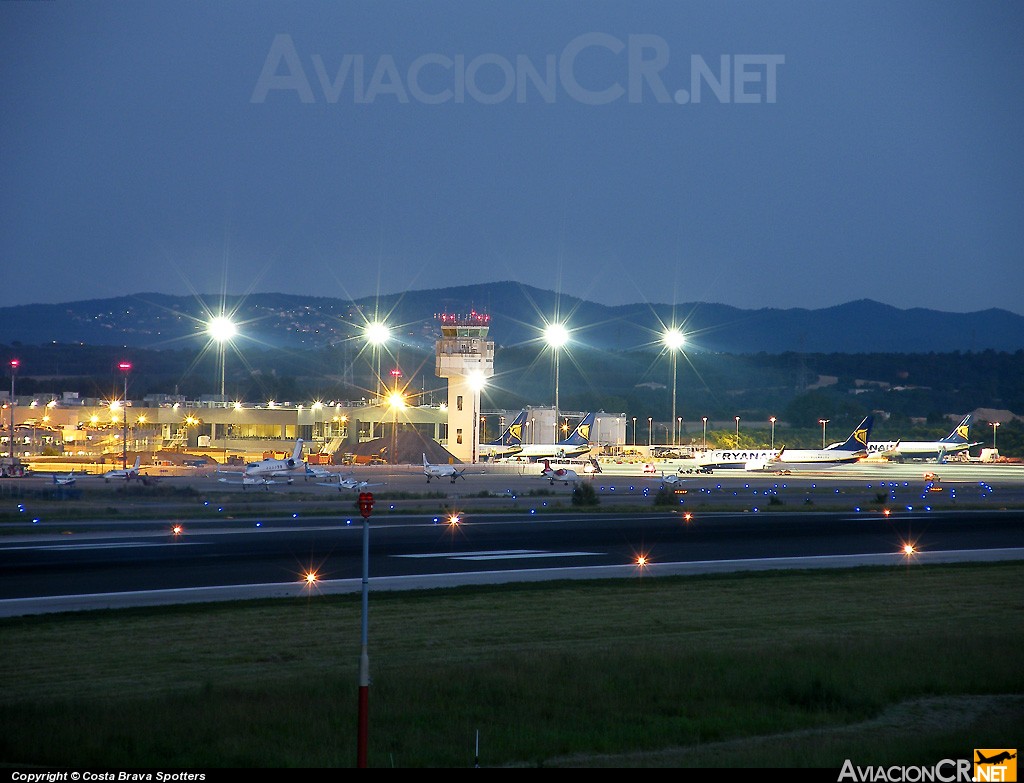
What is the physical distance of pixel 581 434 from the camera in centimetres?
11475

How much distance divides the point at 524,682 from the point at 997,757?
6339mm

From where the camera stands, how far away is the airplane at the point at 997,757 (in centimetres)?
968

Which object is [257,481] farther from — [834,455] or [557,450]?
[834,455]

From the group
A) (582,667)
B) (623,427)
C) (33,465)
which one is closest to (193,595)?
(582,667)

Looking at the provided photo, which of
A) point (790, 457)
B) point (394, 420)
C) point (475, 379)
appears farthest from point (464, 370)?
point (790, 457)

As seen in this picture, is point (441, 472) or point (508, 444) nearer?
point (441, 472)

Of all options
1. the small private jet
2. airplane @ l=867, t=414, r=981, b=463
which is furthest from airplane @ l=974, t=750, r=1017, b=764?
airplane @ l=867, t=414, r=981, b=463

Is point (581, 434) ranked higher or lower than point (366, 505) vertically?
higher

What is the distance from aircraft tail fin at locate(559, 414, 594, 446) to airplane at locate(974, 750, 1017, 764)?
95405 millimetres

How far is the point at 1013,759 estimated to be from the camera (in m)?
9.66

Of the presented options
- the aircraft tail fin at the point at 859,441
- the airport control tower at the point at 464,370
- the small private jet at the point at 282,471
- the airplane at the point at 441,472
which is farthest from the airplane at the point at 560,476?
the aircraft tail fin at the point at 859,441

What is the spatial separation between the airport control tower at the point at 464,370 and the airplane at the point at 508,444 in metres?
5.18

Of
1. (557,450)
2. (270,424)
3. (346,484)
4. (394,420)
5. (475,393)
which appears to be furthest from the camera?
(557,450)

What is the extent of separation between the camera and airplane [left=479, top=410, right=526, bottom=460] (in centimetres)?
10138
